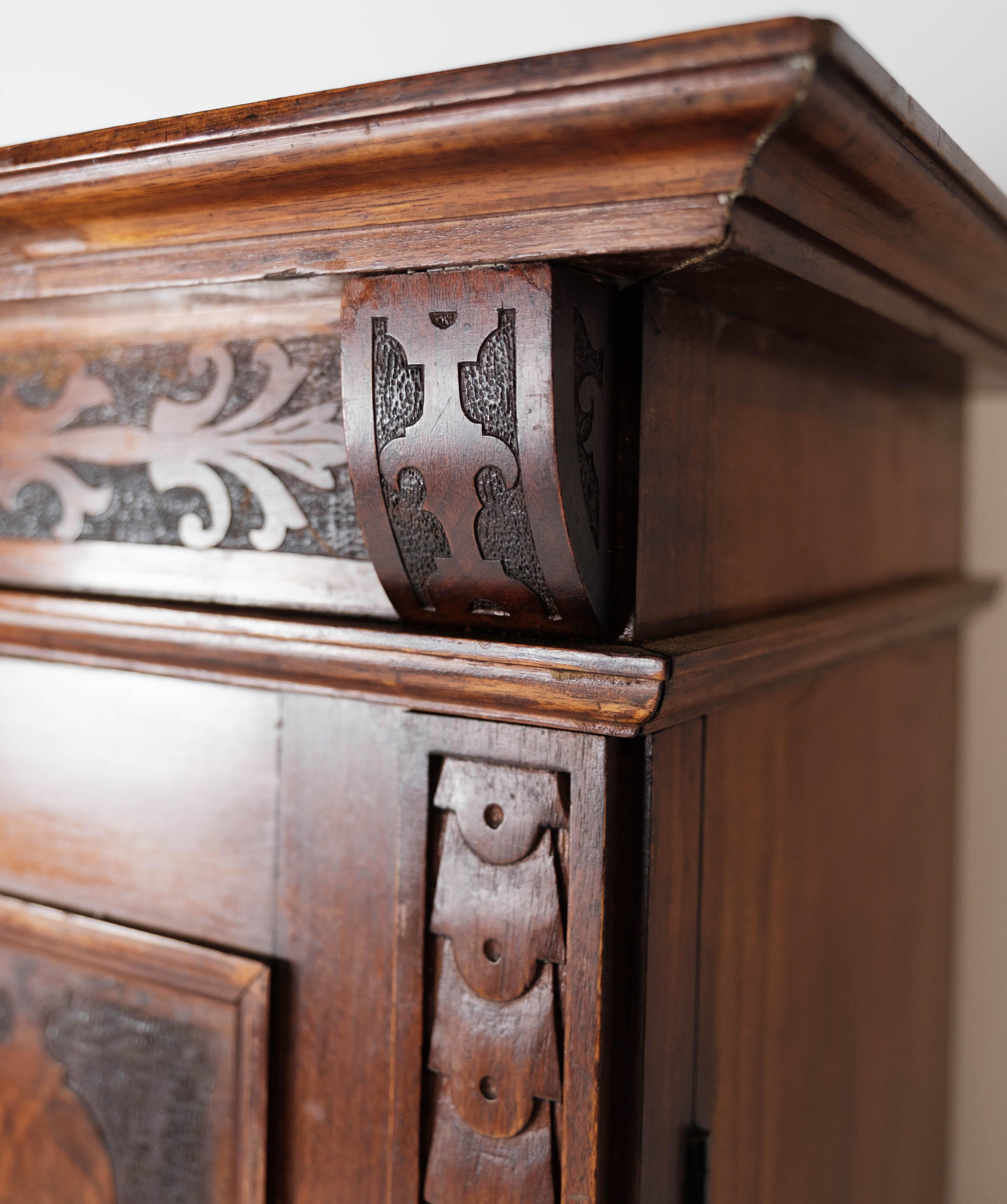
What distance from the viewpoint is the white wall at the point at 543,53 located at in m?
1.02

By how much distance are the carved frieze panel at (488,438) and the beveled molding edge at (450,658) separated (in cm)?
3

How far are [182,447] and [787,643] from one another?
0.37 metres

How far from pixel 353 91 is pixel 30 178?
0.20 metres

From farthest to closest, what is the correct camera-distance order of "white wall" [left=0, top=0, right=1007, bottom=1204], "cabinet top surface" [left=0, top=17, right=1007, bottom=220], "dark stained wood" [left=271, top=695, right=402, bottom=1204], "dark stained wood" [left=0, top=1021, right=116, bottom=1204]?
"white wall" [left=0, top=0, right=1007, bottom=1204]
"dark stained wood" [left=0, top=1021, right=116, bottom=1204]
"dark stained wood" [left=271, top=695, right=402, bottom=1204]
"cabinet top surface" [left=0, top=17, right=1007, bottom=220]

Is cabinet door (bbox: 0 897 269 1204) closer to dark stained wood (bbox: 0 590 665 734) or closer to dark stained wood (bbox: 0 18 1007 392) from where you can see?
dark stained wood (bbox: 0 590 665 734)

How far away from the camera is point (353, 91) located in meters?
0.41

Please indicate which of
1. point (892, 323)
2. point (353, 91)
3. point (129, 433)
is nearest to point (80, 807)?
point (129, 433)

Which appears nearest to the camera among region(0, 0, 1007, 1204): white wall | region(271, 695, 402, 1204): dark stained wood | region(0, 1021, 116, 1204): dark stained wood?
region(271, 695, 402, 1204): dark stained wood

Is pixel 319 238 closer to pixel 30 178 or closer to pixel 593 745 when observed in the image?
pixel 30 178

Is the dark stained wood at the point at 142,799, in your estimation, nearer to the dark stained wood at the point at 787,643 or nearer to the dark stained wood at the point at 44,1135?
the dark stained wood at the point at 44,1135

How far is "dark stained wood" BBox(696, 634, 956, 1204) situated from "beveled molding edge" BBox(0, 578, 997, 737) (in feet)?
0.15

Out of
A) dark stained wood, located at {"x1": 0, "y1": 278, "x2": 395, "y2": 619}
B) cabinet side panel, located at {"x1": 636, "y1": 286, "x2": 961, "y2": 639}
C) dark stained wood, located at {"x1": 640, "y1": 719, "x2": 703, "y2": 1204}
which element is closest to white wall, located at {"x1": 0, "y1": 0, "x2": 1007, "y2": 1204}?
cabinet side panel, located at {"x1": 636, "y1": 286, "x2": 961, "y2": 639}

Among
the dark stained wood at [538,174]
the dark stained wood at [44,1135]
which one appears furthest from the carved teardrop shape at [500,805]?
the dark stained wood at [44,1135]

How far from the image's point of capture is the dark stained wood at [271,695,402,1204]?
1.83 ft
